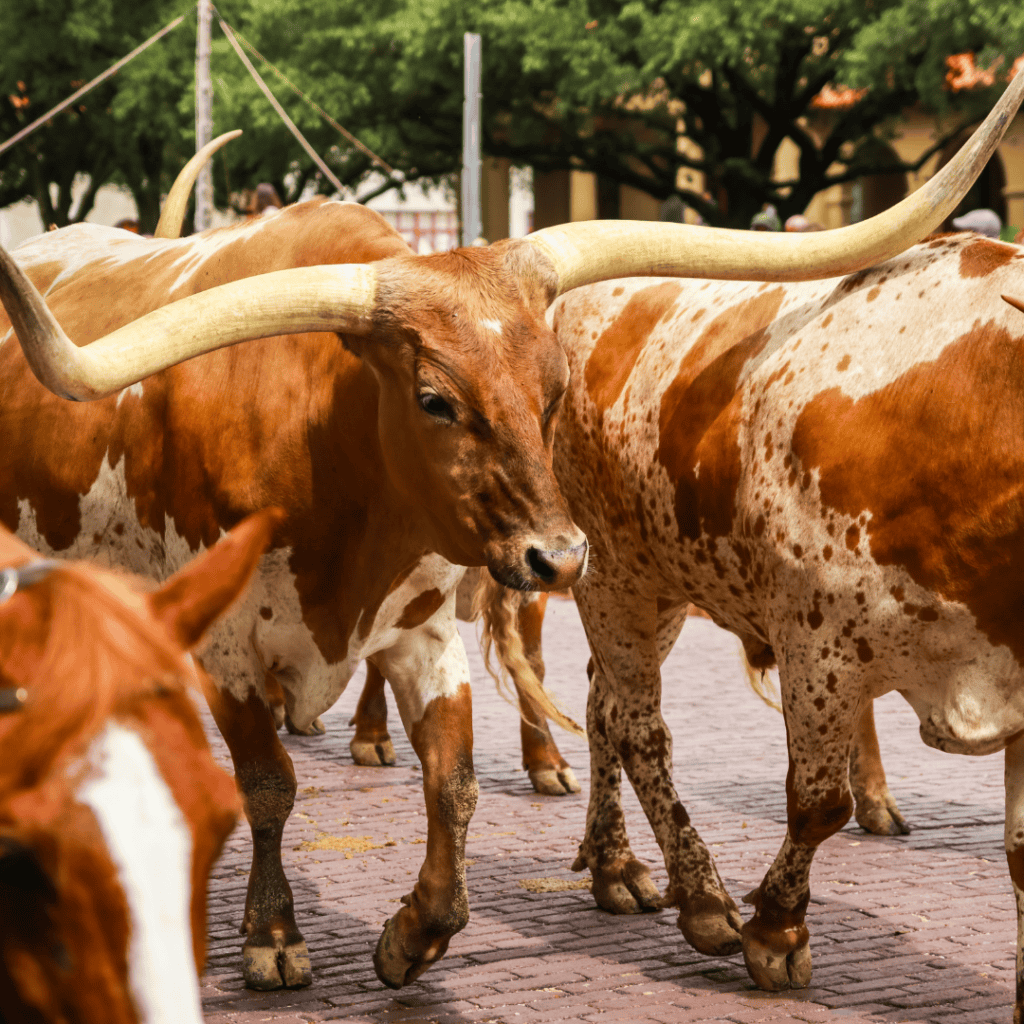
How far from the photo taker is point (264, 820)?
15.8 ft

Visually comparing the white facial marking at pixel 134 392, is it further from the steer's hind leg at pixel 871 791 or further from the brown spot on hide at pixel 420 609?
the steer's hind leg at pixel 871 791

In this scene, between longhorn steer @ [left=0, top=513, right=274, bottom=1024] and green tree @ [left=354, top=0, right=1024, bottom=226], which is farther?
green tree @ [left=354, top=0, right=1024, bottom=226]

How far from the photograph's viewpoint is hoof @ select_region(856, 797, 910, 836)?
658 cm

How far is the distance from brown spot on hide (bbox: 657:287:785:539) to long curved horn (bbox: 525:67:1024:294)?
288 mm

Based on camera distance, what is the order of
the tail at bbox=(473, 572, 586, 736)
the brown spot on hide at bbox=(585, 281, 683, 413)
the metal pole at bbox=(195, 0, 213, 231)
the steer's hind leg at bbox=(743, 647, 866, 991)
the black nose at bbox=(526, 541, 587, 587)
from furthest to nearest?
the metal pole at bbox=(195, 0, 213, 231) → the tail at bbox=(473, 572, 586, 736) → the brown spot on hide at bbox=(585, 281, 683, 413) → the steer's hind leg at bbox=(743, 647, 866, 991) → the black nose at bbox=(526, 541, 587, 587)

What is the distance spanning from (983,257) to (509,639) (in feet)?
7.72

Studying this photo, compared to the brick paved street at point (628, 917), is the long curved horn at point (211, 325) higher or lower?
higher

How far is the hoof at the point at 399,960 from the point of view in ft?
15.0

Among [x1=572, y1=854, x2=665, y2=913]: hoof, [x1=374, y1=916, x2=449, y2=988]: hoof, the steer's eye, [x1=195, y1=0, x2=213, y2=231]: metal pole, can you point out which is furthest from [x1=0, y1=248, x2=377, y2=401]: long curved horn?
[x1=195, y1=0, x2=213, y2=231]: metal pole

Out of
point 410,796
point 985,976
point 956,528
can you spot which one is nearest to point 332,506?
point 956,528

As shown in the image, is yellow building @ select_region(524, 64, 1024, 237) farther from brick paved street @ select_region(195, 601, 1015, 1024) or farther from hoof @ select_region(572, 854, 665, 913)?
hoof @ select_region(572, 854, 665, 913)

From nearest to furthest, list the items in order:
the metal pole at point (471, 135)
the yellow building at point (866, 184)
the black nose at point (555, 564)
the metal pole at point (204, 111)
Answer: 1. the black nose at point (555, 564)
2. the metal pole at point (471, 135)
3. the metal pole at point (204, 111)
4. the yellow building at point (866, 184)

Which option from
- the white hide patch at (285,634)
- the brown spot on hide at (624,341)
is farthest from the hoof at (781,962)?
the brown spot on hide at (624,341)

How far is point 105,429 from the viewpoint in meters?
5.13
